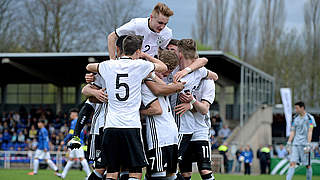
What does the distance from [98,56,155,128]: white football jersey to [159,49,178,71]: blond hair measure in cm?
68

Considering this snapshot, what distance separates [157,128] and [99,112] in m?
1.01

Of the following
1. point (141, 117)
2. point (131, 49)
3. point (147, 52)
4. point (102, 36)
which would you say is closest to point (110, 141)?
point (141, 117)

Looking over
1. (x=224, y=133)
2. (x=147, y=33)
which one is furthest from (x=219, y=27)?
(x=147, y=33)

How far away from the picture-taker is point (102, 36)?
4025 cm

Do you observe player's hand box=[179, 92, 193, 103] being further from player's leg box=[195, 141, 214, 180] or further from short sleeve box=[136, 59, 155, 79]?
short sleeve box=[136, 59, 155, 79]

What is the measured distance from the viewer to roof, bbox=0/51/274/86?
27.9 metres

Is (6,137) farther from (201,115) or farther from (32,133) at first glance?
(201,115)

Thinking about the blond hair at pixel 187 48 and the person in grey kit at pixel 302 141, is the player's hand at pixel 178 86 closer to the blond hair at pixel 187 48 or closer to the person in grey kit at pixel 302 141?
the blond hair at pixel 187 48

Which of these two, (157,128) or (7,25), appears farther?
(7,25)

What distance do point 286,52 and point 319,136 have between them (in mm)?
16654

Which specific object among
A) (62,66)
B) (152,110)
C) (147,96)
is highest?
(62,66)

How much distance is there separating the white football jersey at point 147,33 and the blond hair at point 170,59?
0.62 metres

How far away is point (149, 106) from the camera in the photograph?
21.4 feet

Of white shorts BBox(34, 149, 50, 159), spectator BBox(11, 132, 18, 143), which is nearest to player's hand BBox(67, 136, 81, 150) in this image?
white shorts BBox(34, 149, 50, 159)
